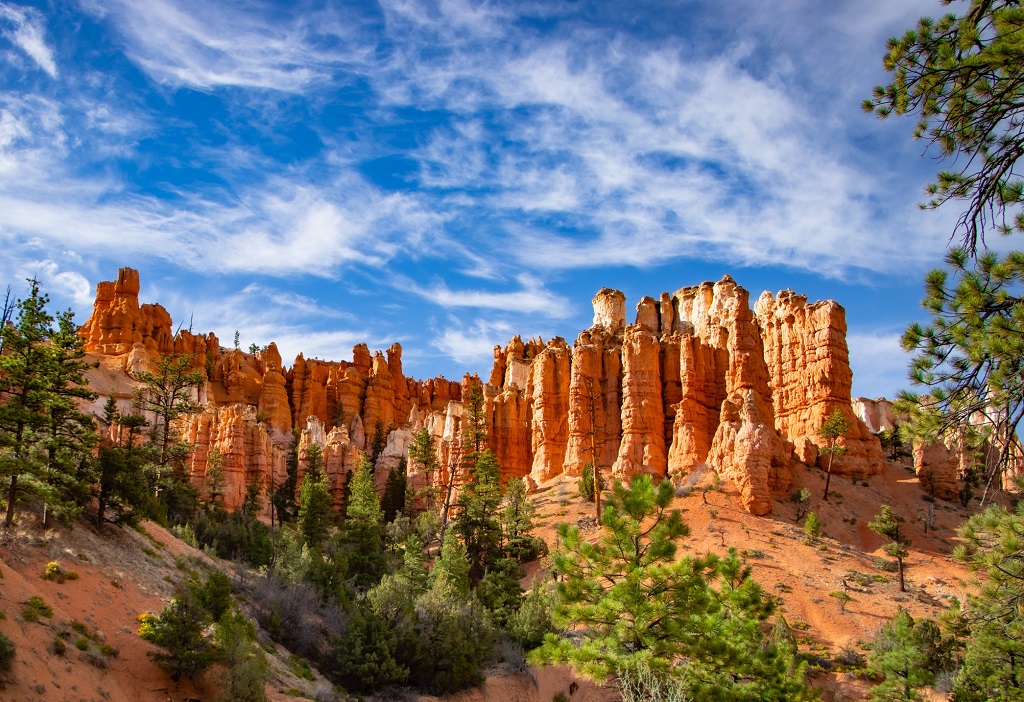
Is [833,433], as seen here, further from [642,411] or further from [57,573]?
[57,573]

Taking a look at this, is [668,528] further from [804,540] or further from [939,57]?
[804,540]

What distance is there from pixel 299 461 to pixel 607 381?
31393 millimetres

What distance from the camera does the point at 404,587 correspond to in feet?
132

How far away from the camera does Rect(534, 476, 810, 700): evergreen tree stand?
19.8m

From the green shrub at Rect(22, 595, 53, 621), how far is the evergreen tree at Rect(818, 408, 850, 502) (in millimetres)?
44310

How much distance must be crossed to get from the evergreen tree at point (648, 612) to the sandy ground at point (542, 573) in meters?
6.17

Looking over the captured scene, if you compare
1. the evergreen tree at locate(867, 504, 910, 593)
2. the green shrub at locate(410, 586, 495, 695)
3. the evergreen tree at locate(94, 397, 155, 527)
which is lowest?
the green shrub at locate(410, 586, 495, 695)

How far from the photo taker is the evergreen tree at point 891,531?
43.8 metres

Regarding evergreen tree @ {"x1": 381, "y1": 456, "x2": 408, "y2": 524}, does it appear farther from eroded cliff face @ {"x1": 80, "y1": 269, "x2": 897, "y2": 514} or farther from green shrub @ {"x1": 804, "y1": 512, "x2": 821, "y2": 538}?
green shrub @ {"x1": 804, "y1": 512, "x2": 821, "y2": 538}

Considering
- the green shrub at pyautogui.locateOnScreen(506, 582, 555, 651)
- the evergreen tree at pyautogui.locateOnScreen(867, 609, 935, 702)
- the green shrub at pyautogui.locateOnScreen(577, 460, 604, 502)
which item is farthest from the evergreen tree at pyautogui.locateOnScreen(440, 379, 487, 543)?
the evergreen tree at pyautogui.locateOnScreen(867, 609, 935, 702)

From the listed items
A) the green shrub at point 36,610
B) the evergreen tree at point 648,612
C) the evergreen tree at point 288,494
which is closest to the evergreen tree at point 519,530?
the evergreen tree at point 288,494

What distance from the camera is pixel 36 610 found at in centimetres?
2305

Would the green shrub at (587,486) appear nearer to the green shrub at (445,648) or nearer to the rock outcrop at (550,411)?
the rock outcrop at (550,411)

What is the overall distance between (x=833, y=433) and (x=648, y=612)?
128ft
